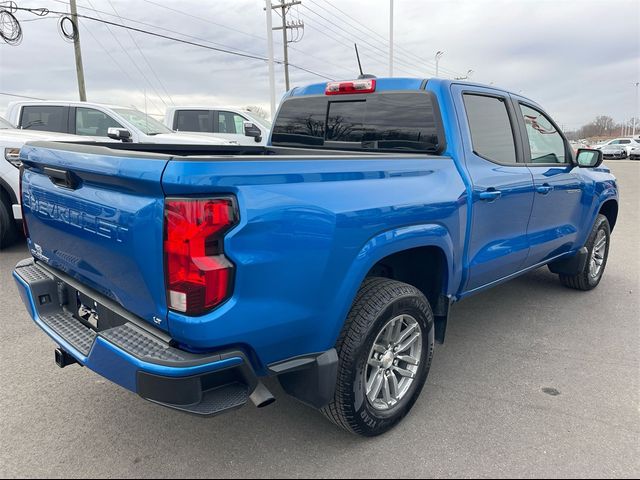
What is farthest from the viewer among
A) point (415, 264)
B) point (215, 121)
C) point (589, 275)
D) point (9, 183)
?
point (215, 121)

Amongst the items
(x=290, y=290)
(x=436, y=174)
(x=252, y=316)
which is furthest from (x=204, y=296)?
(x=436, y=174)

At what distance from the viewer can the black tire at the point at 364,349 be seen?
7.69 feet

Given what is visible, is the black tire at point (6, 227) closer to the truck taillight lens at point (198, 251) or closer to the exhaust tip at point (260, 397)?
the truck taillight lens at point (198, 251)

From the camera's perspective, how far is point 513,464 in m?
2.39

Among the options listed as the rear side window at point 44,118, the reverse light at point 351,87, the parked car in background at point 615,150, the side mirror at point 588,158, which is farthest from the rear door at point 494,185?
the parked car in background at point 615,150

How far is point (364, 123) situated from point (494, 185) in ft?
3.30

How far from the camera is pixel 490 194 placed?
124 inches

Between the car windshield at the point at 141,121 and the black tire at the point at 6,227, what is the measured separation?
10.3 ft

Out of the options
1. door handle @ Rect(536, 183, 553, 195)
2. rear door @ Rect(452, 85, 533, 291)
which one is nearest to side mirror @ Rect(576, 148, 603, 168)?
door handle @ Rect(536, 183, 553, 195)

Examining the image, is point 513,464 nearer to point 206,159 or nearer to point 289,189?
point 289,189

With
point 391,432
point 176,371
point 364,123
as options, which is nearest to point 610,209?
point 364,123

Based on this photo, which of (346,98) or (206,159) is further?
(346,98)

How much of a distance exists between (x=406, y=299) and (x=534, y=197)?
177 centimetres

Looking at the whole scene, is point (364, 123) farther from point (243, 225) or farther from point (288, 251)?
point (243, 225)
